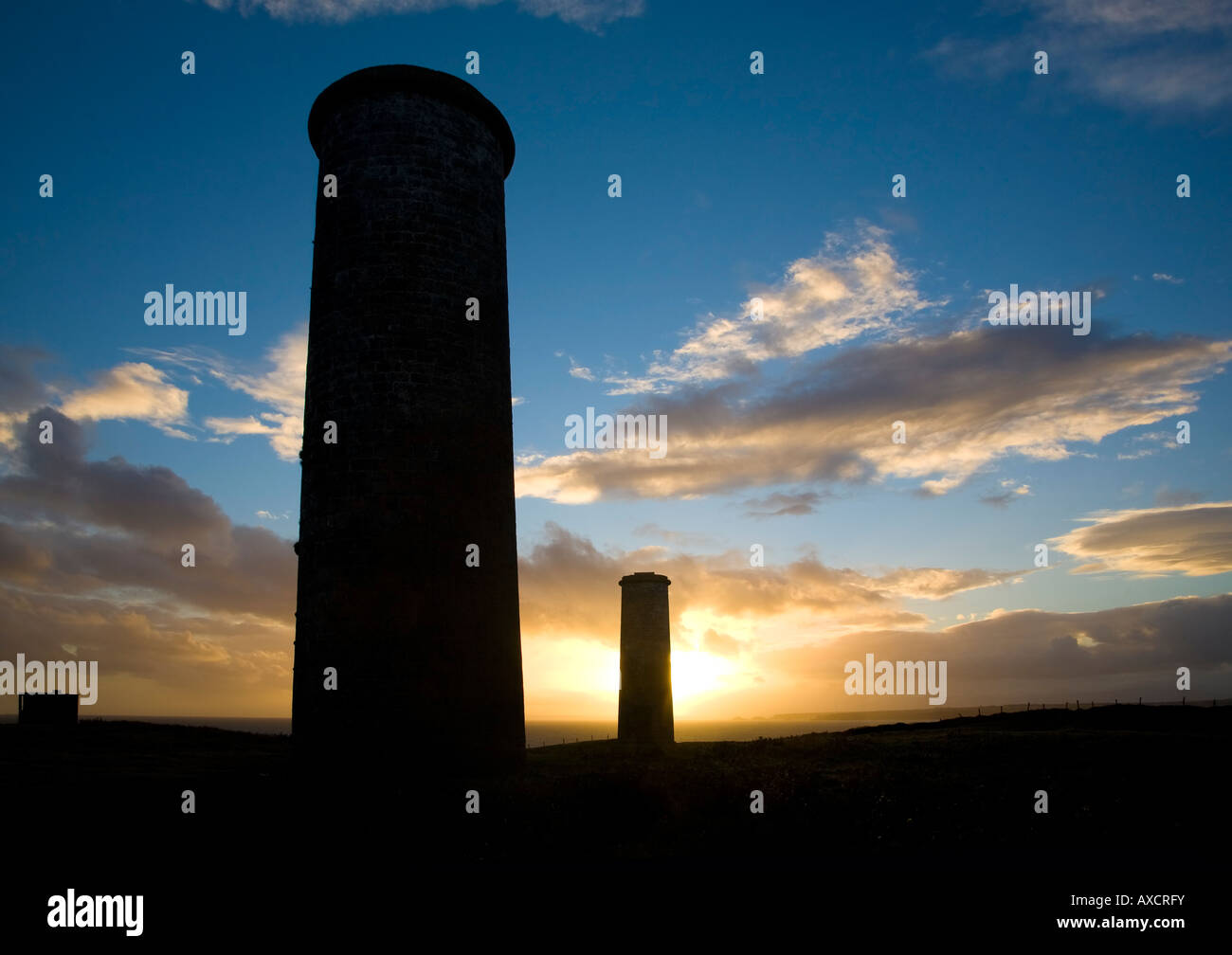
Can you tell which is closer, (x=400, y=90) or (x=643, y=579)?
(x=400, y=90)

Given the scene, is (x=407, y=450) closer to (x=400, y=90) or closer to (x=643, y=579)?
(x=400, y=90)

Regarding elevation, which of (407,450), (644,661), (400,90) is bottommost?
(644,661)

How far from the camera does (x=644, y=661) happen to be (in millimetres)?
30375

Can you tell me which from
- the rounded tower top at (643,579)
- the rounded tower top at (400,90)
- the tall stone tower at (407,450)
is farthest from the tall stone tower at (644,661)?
the rounded tower top at (400,90)

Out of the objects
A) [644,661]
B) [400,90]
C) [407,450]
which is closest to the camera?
[407,450]

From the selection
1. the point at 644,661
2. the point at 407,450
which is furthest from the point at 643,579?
the point at 407,450

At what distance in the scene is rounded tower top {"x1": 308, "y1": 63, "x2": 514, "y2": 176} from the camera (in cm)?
1566

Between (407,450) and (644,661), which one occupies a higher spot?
(407,450)

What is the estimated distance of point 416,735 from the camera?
550 inches

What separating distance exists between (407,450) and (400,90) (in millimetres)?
6885

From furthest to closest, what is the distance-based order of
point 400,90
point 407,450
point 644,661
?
1. point 644,661
2. point 400,90
3. point 407,450
